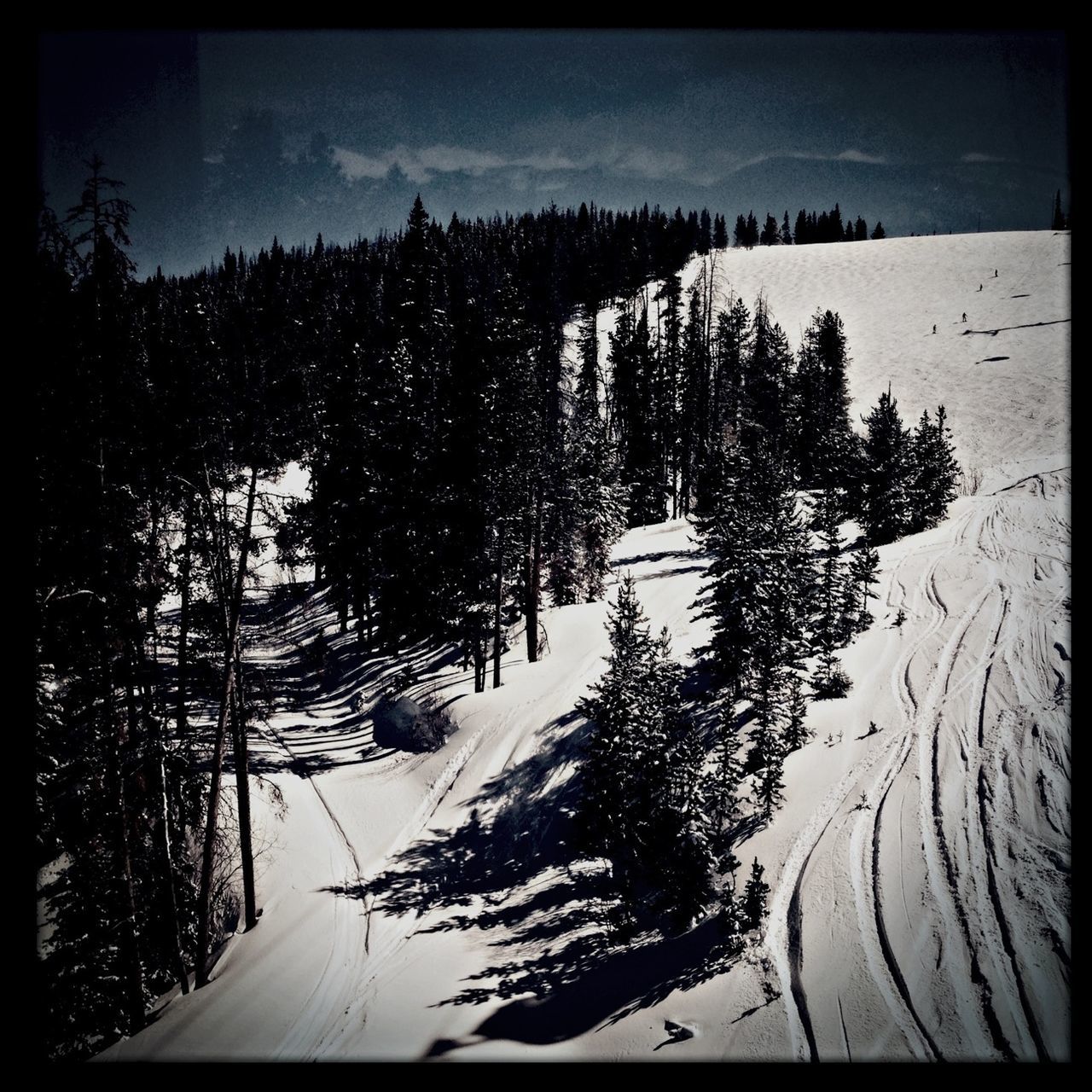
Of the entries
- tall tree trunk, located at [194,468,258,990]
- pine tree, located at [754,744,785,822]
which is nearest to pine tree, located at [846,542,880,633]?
pine tree, located at [754,744,785,822]

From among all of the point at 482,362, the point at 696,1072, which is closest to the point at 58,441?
the point at 696,1072

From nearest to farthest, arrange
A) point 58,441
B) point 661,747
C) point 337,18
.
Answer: point 337,18, point 58,441, point 661,747

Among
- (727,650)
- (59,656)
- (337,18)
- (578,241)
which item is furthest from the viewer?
(578,241)

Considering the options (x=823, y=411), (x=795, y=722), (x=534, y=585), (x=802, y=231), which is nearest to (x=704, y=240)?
(x=802, y=231)

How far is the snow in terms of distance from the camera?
735cm

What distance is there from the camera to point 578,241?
96500 mm

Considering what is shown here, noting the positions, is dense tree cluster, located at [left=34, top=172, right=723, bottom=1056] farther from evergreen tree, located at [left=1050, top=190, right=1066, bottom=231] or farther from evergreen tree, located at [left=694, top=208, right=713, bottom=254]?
evergreen tree, located at [left=694, top=208, right=713, bottom=254]

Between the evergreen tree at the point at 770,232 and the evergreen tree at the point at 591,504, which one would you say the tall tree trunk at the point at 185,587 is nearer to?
the evergreen tree at the point at 591,504

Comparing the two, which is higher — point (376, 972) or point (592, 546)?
point (592, 546)

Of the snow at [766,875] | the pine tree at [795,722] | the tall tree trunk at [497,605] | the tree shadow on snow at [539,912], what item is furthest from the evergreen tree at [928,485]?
the tall tree trunk at [497,605]

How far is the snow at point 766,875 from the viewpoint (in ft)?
24.1

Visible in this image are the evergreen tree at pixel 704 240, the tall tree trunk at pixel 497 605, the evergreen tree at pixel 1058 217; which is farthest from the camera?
the evergreen tree at pixel 704 240

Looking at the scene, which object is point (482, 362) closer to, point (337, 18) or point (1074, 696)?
point (337, 18)

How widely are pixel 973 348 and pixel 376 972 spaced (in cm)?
7007
